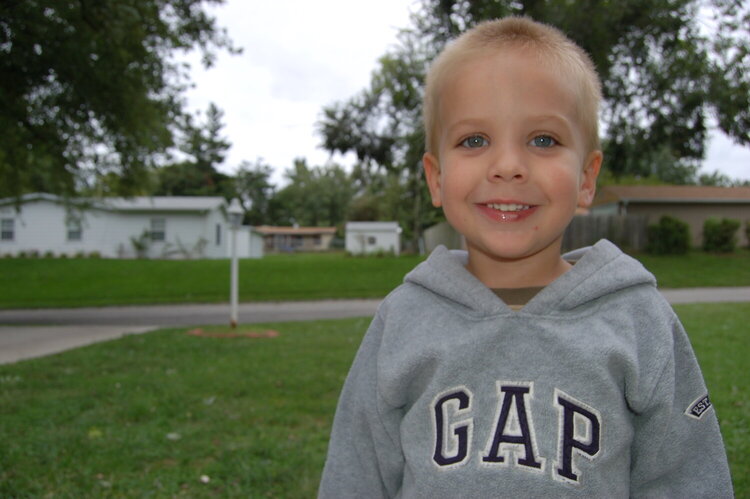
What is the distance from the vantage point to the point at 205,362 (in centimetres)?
773

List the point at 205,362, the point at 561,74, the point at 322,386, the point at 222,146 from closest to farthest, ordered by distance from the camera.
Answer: the point at 561,74, the point at 322,386, the point at 205,362, the point at 222,146

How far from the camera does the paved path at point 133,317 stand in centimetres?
1000

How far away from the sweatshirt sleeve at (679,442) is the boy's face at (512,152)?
1.30 feet

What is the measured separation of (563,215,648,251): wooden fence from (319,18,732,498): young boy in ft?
49.4

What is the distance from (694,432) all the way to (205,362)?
23.2 ft

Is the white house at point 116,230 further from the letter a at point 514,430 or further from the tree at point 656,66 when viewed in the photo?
the letter a at point 514,430

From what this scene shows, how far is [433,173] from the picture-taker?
1617mm

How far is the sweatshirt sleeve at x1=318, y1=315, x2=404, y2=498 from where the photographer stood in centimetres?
146

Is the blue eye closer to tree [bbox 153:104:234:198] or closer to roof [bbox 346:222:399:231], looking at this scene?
roof [bbox 346:222:399:231]

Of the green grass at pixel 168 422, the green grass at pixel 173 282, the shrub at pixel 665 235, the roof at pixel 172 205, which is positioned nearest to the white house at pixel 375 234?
the roof at pixel 172 205

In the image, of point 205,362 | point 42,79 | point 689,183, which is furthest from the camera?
point 689,183

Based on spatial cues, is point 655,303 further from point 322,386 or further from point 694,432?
point 322,386

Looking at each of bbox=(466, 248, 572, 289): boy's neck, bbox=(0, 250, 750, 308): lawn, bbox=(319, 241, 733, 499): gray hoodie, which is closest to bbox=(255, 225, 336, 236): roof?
bbox=(0, 250, 750, 308): lawn

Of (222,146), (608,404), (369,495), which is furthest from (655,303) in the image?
(222,146)
